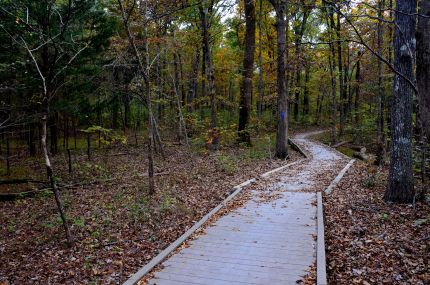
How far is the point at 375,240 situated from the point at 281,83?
10179 mm

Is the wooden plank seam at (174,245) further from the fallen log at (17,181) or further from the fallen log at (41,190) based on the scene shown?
the fallen log at (17,181)

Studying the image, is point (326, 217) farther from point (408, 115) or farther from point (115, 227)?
point (115, 227)

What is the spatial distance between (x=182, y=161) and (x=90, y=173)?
13.6 ft

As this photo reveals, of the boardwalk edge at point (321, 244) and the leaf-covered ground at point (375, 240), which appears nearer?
the boardwalk edge at point (321, 244)

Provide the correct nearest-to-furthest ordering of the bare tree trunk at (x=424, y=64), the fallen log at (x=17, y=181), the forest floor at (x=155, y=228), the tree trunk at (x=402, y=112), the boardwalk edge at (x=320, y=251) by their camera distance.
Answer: the boardwalk edge at (x=320, y=251)
the forest floor at (x=155, y=228)
the tree trunk at (x=402, y=112)
the bare tree trunk at (x=424, y=64)
the fallen log at (x=17, y=181)

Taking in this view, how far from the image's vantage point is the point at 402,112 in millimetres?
7113

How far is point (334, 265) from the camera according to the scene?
5.21 meters

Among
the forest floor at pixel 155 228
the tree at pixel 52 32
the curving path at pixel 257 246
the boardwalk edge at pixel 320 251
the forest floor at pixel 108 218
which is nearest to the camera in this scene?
the boardwalk edge at pixel 320 251

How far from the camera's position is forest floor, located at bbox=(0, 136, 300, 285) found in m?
5.91

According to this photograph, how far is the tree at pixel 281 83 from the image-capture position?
14.3 m

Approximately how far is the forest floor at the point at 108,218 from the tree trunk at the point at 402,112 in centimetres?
442

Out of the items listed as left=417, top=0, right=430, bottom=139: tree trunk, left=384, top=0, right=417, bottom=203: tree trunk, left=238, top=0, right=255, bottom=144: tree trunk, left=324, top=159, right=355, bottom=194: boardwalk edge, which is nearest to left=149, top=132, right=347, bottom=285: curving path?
left=324, top=159, right=355, bottom=194: boardwalk edge

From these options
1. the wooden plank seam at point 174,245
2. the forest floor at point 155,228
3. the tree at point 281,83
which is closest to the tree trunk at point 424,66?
the forest floor at point 155,228

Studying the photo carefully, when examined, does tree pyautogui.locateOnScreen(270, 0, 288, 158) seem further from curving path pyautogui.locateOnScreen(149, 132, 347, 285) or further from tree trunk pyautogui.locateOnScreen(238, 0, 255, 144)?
curving path pyautogui.locateOnScreen(149, 132, 347, 285)
